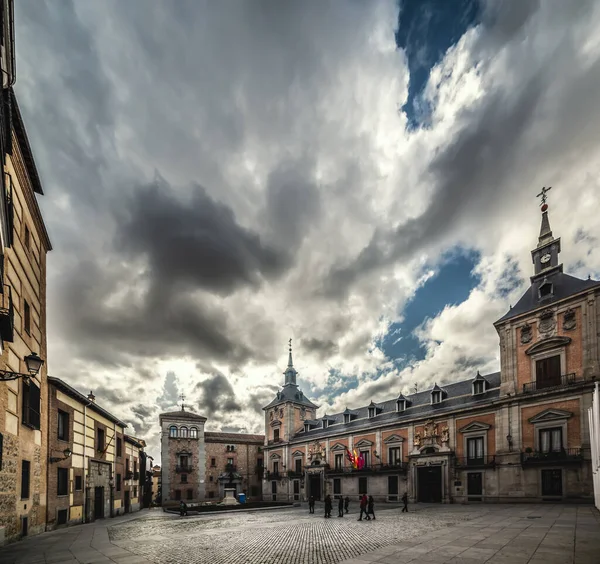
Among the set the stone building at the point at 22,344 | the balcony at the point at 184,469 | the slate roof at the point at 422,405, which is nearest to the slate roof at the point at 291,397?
the slate roof at the point at 422,405

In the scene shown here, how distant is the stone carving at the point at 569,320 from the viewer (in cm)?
2722

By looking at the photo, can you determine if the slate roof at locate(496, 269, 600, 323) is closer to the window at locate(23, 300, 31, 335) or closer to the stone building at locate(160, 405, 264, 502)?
the window at locate(23, 300, 31, 335)

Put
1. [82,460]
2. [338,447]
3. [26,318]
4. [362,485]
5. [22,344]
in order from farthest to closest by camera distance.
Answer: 1. [338,447]
2. [362,485]
3. [82,460]
4. [26,318]
5. [22,344]

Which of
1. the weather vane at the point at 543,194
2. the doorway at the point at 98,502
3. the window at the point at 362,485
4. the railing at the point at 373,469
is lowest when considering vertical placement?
the window at the point at 362,485

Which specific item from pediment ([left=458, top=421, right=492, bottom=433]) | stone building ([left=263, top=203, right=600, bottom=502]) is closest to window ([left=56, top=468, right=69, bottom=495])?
stone building ([left=263, top=203, right=600, bottom=502])

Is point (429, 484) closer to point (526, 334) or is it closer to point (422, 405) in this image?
point (422, 405)

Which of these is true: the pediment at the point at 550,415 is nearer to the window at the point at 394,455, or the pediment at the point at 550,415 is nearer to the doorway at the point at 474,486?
the doorway at the point at 474,486

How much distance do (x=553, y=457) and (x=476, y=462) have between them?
662 centimetres

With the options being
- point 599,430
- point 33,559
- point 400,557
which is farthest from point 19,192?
point 599,430

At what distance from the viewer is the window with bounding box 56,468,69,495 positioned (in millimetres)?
18297

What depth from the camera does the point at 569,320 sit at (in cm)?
2750

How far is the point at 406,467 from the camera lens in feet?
119

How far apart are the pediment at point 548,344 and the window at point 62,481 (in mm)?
33136

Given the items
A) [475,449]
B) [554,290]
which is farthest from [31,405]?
[554,290]
